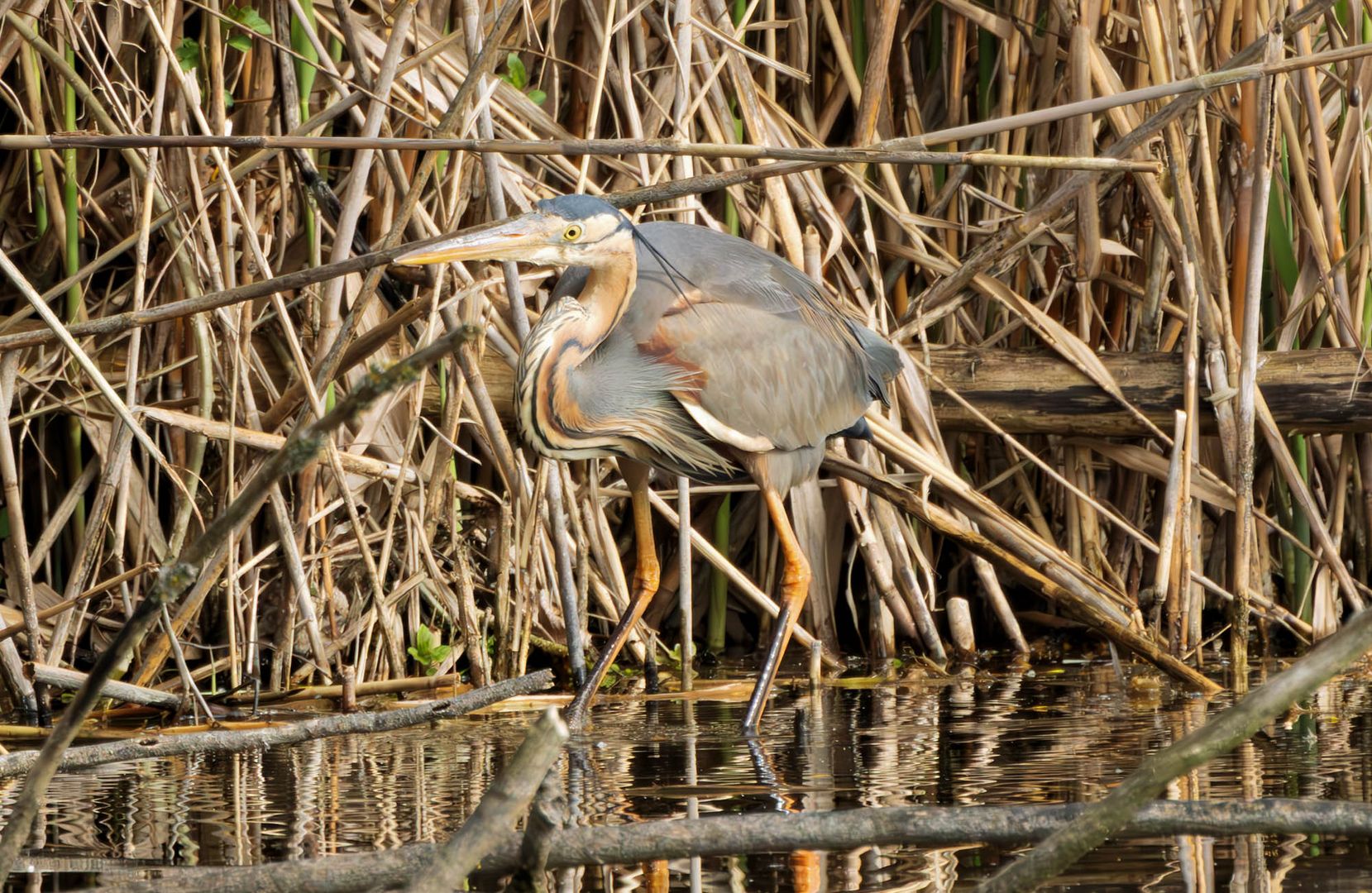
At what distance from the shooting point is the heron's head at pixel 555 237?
3344 millimetres

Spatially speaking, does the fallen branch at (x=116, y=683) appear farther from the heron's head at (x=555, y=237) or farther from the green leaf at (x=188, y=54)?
the green leaf at (x=188, y=54)

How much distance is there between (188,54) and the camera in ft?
13.4

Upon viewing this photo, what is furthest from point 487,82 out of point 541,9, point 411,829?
point 411,829

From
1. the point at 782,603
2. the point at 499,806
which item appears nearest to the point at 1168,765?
the point at 499,806

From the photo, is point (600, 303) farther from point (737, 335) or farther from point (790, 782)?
point (790, 782)

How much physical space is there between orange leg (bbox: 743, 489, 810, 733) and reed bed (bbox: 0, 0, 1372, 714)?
32 cm

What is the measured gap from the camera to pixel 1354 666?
4523 millimetres

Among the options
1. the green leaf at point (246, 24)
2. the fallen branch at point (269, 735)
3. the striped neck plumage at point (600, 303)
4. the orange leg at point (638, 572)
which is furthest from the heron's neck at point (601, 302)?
the fallen branch at point (269, 735)

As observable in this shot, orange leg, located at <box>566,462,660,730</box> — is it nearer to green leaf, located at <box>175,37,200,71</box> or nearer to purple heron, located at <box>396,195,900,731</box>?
purple heron, located at <box>396,195,900,731</box>

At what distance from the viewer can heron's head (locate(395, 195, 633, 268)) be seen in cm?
334

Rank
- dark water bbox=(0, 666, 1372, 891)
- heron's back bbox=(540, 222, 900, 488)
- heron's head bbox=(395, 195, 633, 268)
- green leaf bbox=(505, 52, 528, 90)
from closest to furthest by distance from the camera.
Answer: dark water bbox=(0, 666, 1372, 891) → heron's head bbox=(395, 195, 633, 268) → heron's back bbox=(540, 222, 900, 488) → green leaf bbox=(505, 52, 528, 90)

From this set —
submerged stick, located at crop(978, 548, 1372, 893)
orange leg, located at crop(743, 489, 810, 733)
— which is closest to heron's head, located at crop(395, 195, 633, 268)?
orange leg, located at crop(743, 489, 810, 733)

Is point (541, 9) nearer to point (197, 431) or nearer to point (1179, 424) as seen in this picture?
point (197, 431)

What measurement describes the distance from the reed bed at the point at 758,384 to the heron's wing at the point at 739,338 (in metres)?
0.19
